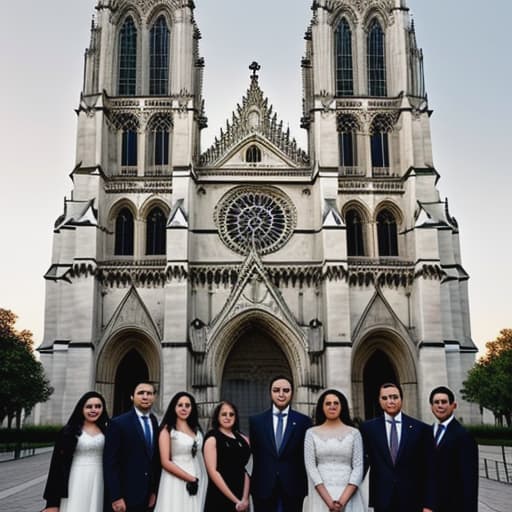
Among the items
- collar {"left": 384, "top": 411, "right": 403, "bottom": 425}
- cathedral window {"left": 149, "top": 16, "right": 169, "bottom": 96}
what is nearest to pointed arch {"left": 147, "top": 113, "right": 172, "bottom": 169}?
cathedral window {"left": 149, "top": 16, "right": 169, "bottom": 96}

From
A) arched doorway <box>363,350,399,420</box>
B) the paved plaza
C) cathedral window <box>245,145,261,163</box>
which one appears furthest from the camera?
cathedral window <box>245,145,261,163</box>

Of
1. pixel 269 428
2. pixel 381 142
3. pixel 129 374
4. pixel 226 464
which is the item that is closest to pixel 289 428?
pixel 269 428

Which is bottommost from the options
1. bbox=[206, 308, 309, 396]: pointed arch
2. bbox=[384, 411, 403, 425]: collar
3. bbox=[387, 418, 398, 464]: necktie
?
bbox=[387, 418, 398, 464]: necktie

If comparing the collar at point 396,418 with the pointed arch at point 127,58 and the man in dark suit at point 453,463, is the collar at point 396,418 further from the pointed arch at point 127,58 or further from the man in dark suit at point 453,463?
the pointed arch at point 127,58

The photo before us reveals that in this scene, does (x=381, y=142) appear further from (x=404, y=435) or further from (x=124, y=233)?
(x=404, y=435)

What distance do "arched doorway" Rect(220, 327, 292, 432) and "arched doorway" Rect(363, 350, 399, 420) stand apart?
169 inches

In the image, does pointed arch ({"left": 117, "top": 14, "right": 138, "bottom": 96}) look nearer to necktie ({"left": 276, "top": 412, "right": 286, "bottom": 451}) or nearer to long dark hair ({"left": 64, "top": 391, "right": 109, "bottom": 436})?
long dark hair ({"left": 64, "top": 391, "right": 109, "bottom": 436})

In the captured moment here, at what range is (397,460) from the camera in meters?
8.35

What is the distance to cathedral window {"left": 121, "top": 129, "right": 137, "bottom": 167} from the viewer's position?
136 ft

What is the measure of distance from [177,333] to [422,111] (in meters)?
18.2

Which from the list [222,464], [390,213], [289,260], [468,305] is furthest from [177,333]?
[222,464]

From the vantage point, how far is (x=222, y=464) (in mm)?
8539

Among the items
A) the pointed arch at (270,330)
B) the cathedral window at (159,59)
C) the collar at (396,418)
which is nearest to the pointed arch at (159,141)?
the cathedral window at (159,59)

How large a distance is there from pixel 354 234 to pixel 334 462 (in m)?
32.8
